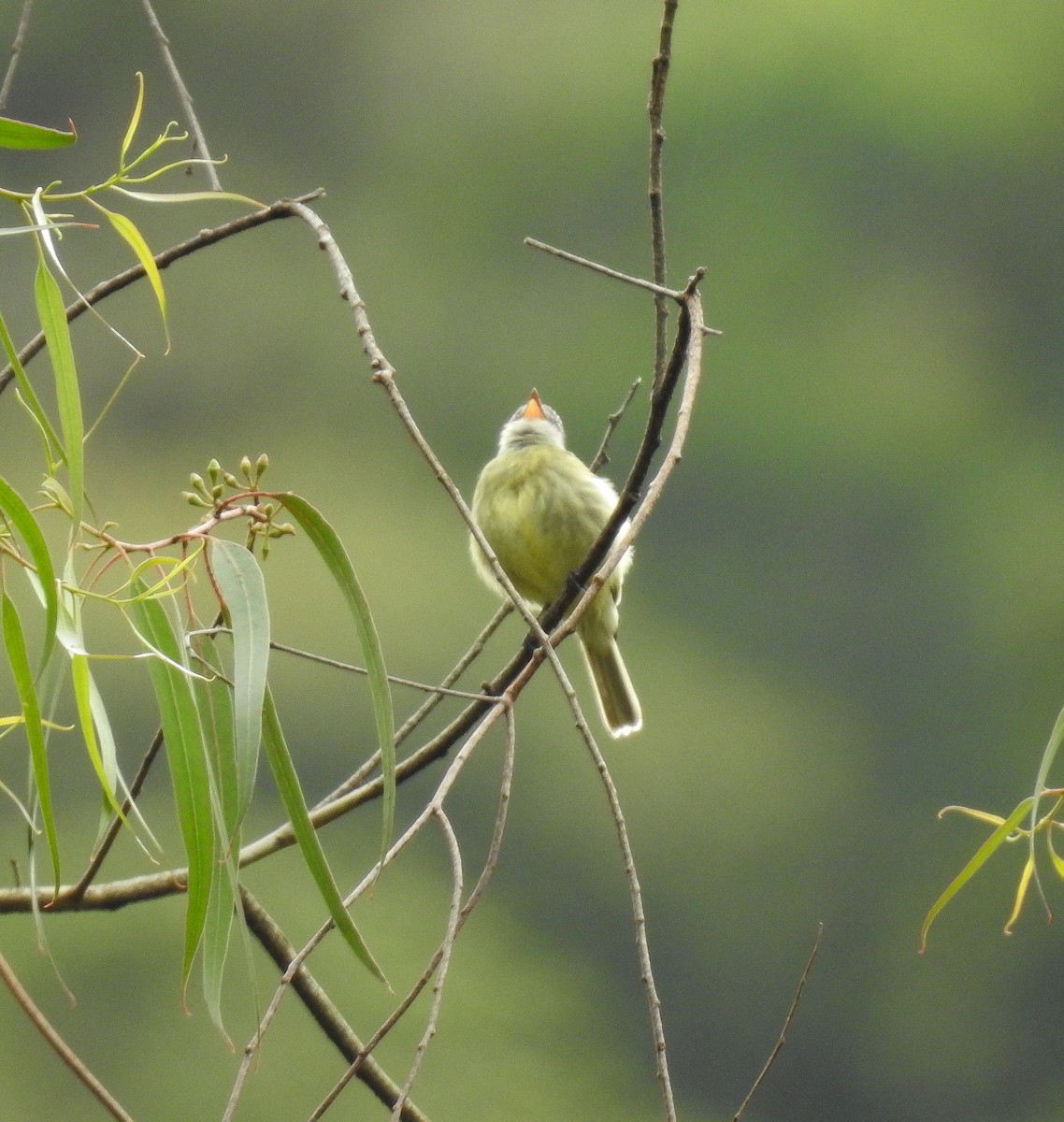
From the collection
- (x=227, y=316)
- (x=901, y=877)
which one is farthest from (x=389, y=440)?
→ (x=901, y=877)

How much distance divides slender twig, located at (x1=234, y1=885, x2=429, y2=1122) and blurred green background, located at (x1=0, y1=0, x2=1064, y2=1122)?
14.8m

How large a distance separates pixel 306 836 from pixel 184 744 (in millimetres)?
168

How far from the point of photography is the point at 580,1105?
1973 cm

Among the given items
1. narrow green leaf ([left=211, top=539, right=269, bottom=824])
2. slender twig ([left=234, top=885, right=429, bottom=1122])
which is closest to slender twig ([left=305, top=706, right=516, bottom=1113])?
narrow green leaf ([left=211, top=539, right=269, bottom=824])

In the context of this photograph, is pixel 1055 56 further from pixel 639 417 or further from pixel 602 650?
pixel 602 650

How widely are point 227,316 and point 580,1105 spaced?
15.1 meters

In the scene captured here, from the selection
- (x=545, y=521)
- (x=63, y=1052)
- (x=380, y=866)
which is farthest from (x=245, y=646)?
(x=545, y=521)

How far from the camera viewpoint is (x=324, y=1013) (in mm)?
2354

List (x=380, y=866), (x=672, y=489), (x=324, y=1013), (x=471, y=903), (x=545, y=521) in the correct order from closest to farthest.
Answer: (x=380, y=866) → (x=471, y=903) → (x=324, y=1013) → (x=545, y=521) → (x=672, y=489)

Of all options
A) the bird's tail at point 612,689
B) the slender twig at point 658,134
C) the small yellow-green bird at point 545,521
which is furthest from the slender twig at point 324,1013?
the bird's tail at point 612,689

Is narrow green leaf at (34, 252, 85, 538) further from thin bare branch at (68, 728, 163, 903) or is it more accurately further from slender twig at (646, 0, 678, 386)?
slender twig at (646, 0, 678, 386)

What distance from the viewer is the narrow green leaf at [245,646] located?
5.43 feet

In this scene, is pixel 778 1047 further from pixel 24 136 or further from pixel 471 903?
pixel 24 136

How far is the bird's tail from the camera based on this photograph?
5484 millimetres
